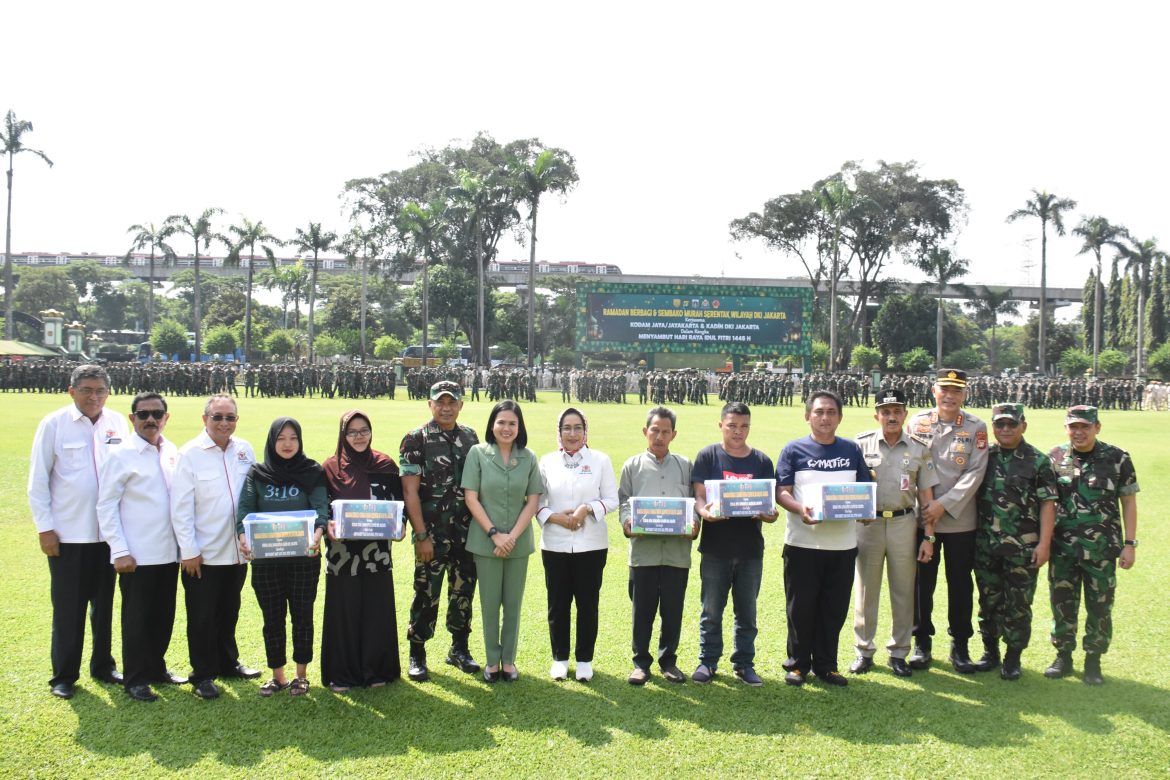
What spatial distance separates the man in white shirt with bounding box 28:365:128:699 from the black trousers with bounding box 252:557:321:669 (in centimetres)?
85

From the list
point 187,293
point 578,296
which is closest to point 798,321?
point 578,296

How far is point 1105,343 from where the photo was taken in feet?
181

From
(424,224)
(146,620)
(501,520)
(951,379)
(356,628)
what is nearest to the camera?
(146,620)

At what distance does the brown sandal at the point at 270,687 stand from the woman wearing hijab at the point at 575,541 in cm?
134

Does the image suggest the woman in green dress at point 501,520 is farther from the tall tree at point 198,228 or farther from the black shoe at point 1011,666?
the tall tree at point 198,228

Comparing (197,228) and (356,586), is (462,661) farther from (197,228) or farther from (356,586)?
(197,228)

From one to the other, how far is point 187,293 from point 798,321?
194 feet

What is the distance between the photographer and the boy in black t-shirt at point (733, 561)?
4.61 meters

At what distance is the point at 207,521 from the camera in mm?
4348

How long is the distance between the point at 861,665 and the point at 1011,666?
77cm

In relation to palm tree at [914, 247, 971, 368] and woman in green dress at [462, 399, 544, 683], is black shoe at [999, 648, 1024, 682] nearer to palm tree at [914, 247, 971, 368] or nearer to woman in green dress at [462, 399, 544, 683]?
woman in green dress at [462, 399, 544, 683]

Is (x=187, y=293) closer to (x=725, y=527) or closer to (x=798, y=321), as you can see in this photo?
(x=798, y=321)

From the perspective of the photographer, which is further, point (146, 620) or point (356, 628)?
point (356, 628)

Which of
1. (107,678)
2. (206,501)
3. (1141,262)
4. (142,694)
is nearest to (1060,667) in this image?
(206,501)
